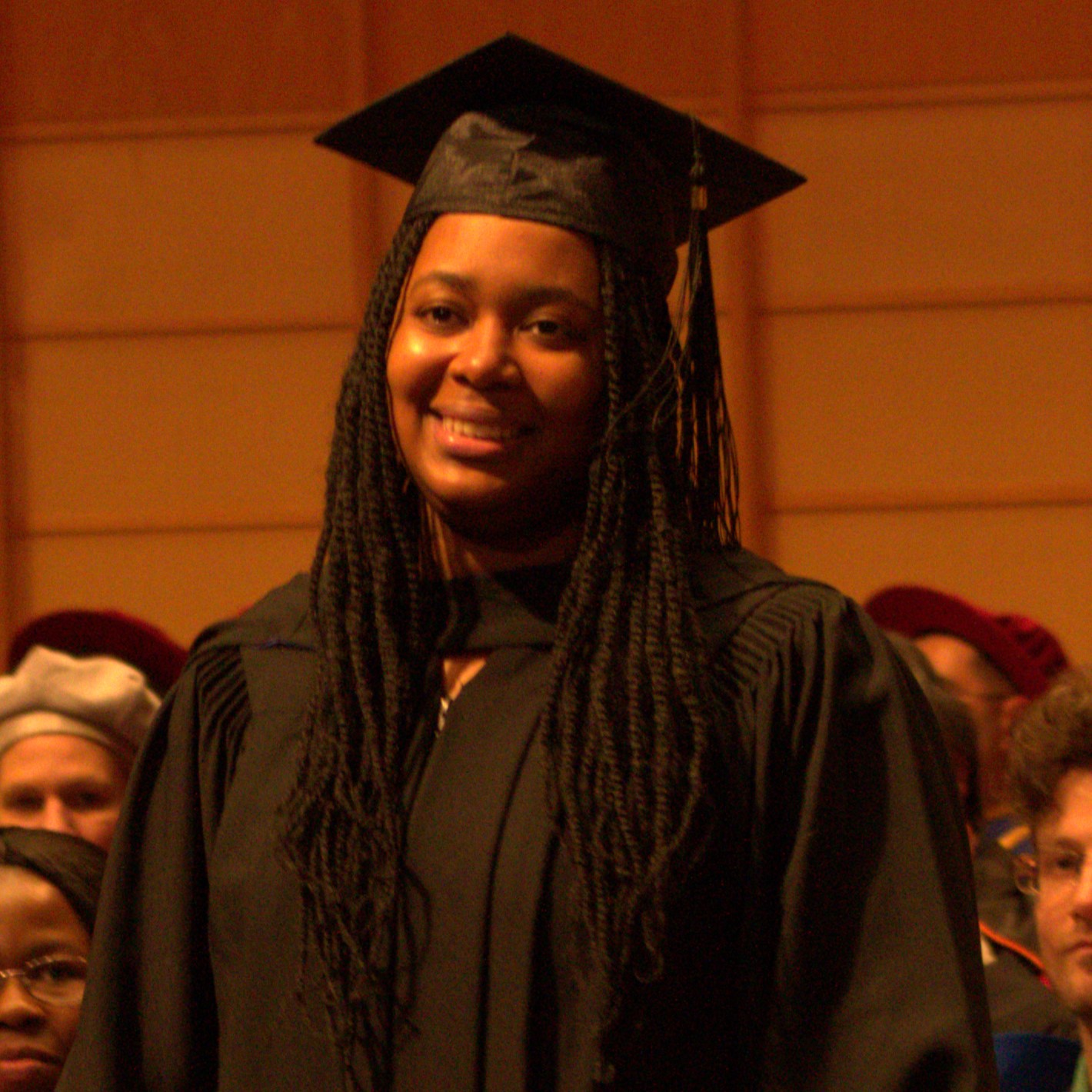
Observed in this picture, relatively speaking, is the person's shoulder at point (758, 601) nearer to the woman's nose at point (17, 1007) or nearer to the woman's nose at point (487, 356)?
the woman's nose at point (487, 356)

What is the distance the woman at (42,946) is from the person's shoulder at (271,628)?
26.7 inches

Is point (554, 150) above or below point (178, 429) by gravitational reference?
above

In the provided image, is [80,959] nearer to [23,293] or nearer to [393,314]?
[393,314]

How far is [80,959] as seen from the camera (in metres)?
2.09

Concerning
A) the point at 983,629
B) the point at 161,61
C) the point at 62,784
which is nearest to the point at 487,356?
the point at 62,784

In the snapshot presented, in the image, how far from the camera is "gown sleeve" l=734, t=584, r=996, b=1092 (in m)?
1.26

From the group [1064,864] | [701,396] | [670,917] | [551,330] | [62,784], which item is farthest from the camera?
[62,784]

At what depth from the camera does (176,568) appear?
4.32 meters

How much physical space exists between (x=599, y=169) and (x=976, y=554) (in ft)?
9.62

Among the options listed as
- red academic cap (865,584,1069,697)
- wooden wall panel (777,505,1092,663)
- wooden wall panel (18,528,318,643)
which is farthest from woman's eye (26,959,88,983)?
wooden wall panel (777,505,1092,663)

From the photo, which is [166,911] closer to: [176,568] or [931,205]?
[176,568]

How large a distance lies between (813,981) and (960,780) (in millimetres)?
1540

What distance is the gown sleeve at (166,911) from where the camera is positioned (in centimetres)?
144

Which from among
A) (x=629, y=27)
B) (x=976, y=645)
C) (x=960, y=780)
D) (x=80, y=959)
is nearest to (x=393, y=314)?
(x=80, y=959)
